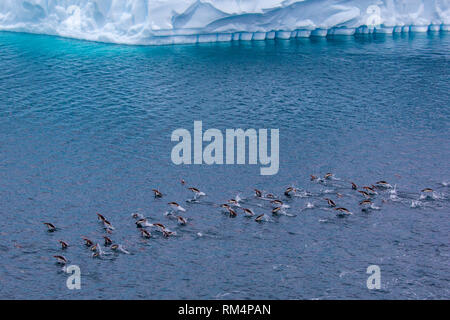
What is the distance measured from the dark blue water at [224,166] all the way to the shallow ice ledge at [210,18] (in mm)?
2418

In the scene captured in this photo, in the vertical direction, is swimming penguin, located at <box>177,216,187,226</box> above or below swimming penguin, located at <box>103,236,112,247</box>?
above

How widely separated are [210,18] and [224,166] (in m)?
31.9

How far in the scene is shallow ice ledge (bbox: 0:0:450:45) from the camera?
7231 cm

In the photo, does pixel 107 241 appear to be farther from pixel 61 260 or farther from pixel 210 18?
pixel 210 18

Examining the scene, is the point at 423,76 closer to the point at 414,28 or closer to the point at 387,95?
the point at 387,95

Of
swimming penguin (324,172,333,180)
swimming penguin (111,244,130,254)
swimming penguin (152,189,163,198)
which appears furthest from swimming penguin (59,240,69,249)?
swimming penguin (324,172,333,180)

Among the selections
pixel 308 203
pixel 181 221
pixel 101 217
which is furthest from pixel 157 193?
pixel 308 203

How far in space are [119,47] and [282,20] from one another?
68.2ft

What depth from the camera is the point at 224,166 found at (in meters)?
46.9

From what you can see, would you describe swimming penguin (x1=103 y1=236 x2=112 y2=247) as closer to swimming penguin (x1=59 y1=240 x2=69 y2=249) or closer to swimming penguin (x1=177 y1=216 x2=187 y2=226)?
swimming penguin (x1=59 y1=240 x2=69 y2=249)

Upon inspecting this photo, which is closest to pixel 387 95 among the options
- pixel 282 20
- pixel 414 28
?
pixel 282 20

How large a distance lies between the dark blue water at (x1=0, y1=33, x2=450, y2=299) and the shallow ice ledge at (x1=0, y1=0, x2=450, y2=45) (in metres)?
2.42

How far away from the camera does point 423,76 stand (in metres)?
64.2

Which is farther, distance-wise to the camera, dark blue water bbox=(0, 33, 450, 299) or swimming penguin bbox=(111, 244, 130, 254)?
swimming penguin bbox=(111, 244, 130, 254)
